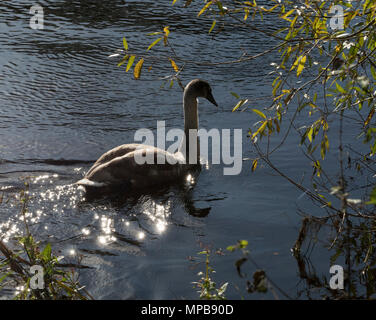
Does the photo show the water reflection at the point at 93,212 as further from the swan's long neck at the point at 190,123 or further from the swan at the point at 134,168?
the swan's long neck at the point at 190,123

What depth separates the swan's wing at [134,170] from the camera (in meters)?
8.00

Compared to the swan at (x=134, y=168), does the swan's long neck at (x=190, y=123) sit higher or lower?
higher

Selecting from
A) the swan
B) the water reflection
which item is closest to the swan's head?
the swan

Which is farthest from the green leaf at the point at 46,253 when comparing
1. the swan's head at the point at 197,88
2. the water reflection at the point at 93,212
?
the swan's head at the point at 197,88

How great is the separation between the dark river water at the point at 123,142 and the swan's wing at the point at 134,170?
9.2 inches

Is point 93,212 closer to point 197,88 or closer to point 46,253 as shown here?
point 46,253

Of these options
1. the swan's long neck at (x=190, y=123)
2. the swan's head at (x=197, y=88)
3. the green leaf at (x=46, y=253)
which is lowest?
the green leaf at (x=46, y=253)

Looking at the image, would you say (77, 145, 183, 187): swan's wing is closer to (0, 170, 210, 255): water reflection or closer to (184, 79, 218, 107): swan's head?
(0, 170, 210, 255): water reflection

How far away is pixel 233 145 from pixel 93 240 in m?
3.60

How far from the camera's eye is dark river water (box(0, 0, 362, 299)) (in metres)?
6.29

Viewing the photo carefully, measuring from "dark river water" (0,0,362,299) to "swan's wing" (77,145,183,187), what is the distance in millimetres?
233

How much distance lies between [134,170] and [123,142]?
→ 1834 millimetres

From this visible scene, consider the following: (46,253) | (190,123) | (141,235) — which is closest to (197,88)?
(190,123)
